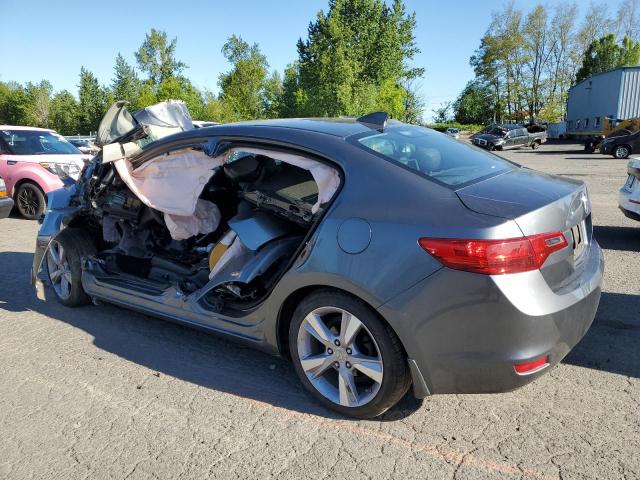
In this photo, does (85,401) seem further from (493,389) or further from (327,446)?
(493,389)

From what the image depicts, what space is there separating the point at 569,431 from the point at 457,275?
43.2 inches

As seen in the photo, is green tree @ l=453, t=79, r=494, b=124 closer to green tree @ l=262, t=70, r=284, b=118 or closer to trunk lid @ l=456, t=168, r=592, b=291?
green tree @ l=262, t=70, r=284, b=118

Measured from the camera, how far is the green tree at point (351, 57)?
1677 inches

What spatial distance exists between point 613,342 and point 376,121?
229 cm

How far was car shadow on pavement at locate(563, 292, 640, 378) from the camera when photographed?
10.8 feet

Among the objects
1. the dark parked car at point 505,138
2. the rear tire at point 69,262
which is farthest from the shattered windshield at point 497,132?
the rear tire at point 69,262

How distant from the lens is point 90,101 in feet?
199

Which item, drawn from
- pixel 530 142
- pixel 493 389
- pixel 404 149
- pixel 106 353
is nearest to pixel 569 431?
pixel 493 389

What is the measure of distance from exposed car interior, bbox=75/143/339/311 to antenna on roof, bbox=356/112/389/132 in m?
0.53

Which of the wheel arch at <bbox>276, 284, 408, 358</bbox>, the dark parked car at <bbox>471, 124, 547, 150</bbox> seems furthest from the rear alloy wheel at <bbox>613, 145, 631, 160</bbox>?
the wheel arch at <bbox>276, 284, 408, 358</bbox>

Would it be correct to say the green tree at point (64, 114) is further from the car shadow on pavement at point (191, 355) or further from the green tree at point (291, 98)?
the car shadow on pavement at point (191, 355)

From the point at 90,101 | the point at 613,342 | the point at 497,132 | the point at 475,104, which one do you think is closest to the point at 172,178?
the point at 613,342

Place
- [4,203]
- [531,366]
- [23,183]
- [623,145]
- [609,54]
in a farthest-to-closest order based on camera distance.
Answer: [609,54], [623,145], [23,183], [4,203], [531,366]

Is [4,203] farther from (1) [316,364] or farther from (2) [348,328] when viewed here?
(2) [348,328]
